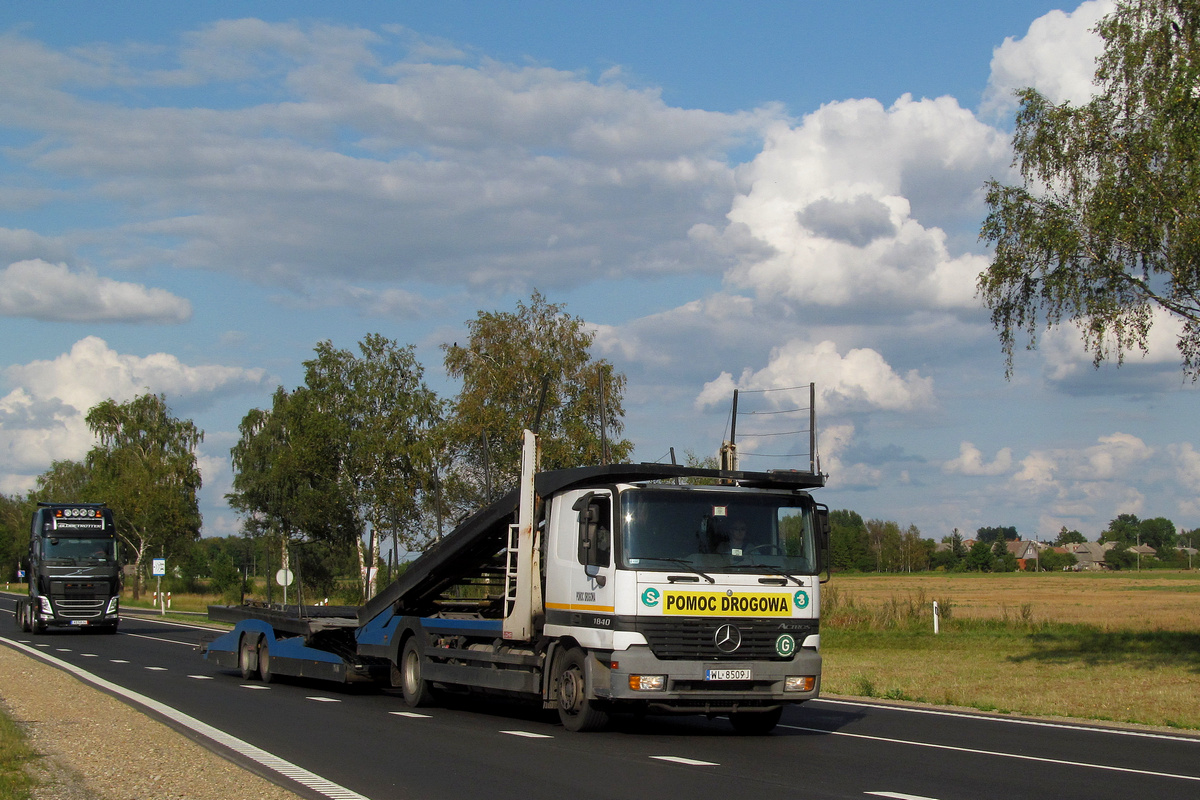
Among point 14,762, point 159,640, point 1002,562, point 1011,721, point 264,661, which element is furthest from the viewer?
point 1002,562

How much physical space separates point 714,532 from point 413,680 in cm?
543

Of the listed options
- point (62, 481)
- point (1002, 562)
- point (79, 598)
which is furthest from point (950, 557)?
point (79, 598)

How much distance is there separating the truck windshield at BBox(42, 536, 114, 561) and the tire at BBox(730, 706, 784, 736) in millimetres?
27142

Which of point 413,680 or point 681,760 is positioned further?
point 413,680

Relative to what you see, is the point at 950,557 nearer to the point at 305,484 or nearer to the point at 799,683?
the point at 305,484

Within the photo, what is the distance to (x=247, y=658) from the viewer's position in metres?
19.9

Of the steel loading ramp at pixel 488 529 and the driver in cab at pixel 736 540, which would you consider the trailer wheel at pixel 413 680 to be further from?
the driver in cab at pixel 736 540

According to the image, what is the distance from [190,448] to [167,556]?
8.00m

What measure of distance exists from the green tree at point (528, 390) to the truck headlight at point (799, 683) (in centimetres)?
2848

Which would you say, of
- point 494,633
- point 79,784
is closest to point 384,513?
point 494,633

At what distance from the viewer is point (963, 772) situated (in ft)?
32.6

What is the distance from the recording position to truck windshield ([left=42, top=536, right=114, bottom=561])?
35.0m

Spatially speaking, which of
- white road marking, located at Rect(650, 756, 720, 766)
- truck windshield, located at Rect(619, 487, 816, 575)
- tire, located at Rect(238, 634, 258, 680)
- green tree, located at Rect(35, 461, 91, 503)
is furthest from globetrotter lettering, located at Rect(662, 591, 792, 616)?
green tree, located at Rect(35, 461, 91, 503)

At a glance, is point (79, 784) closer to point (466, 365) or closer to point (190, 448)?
point (466, 365)
